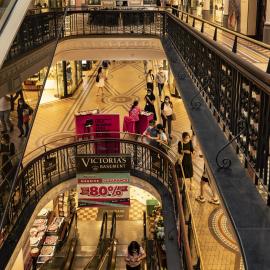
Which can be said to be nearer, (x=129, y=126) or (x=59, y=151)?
(x=59, y=151)

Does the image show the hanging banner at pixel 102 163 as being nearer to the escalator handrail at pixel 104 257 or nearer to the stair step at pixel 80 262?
the escalator handrail at pixel 104 257

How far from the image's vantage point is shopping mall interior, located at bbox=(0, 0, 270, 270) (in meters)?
3.01

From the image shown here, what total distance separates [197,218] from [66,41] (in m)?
10.6

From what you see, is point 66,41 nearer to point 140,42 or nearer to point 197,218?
point 140,42

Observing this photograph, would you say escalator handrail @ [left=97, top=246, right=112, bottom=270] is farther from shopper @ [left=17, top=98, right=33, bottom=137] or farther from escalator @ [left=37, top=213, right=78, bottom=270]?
shopper @ [left=17, top=98, right=33, bottom=137]

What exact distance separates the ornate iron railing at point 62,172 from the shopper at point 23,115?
3.04 meters

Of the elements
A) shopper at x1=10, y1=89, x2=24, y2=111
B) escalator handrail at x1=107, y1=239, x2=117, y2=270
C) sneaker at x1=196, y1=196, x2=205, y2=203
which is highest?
shopper at x1=10, y1=89, x2=24, y2=111

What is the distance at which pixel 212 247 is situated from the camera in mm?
6105

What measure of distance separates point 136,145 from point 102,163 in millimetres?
1028

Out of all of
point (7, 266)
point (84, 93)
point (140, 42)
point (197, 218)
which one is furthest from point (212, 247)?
point (84, 93)

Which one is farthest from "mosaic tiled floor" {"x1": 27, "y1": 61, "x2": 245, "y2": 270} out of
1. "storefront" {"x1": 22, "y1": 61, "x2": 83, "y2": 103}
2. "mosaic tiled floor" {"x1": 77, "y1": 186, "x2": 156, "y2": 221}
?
"storefront" {"x1": 22, "y1": 61, "x2": 83, "y2": 103}

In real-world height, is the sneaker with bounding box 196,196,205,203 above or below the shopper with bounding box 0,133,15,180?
below

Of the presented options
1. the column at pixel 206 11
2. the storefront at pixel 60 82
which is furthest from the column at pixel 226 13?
the storefront at pixel 60 82

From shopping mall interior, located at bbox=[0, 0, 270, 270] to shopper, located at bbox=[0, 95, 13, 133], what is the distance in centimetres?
1
